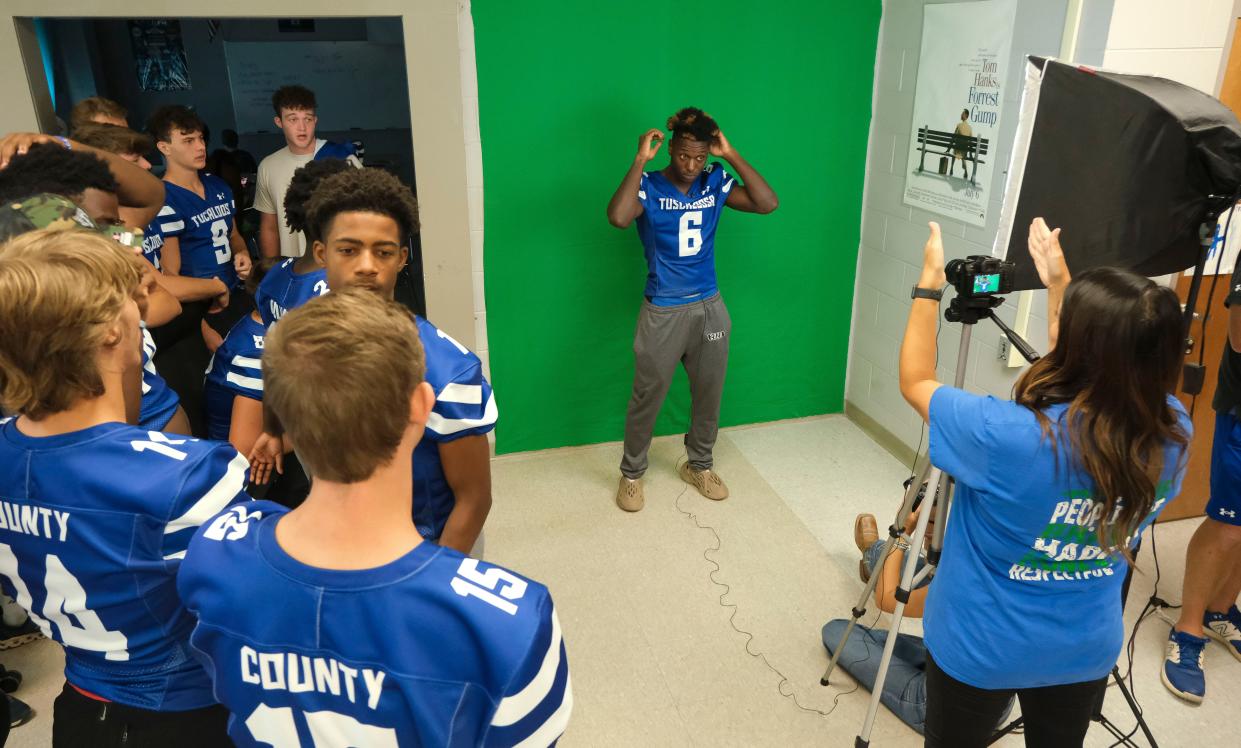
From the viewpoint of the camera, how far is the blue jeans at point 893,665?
8.26 ft

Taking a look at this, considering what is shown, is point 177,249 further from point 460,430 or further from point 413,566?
point 413,566

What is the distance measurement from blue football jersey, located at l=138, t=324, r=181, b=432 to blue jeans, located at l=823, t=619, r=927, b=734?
2.07 metres

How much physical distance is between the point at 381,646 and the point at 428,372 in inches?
29.6

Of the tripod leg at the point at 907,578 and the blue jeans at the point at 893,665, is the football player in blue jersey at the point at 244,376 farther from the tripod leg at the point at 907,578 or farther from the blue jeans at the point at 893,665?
the blue jeans at the point at 893,665

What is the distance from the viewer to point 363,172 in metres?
2.02

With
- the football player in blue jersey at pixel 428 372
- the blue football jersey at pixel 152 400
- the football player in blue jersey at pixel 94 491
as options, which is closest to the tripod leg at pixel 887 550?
the football player in blue jersey at pixel 428 372

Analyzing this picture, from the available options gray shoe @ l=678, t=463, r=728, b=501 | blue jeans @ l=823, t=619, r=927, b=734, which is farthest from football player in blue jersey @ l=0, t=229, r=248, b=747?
gray shoe @ l=678, t=463, r=728, b=501

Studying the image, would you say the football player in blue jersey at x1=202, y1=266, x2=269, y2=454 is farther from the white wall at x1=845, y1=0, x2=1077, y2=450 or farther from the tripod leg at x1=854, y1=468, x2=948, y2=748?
the white wall at x1=845, y1=0, x2=1077, y2=450

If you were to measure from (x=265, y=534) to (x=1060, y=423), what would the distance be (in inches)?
51.0

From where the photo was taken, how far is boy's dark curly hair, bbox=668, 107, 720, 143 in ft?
11.2

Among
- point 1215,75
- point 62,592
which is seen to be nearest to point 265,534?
point 62,592

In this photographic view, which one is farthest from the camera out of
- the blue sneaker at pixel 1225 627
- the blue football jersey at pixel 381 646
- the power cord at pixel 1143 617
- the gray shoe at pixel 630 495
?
the gray shoe at pixel 630 495

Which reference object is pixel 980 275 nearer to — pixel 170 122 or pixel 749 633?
pixel 749 633

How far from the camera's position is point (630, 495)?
375 cm
